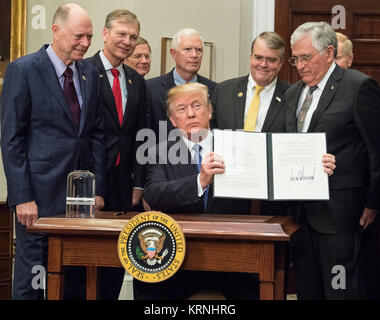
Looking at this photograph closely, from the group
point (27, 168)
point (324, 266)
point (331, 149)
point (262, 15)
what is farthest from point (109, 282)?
point (262, 15)

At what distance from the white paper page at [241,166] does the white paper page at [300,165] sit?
3.3 inches

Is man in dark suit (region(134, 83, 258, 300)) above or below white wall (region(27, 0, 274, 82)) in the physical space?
below

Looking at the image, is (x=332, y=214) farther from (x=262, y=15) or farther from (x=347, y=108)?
(x=262, y=15)

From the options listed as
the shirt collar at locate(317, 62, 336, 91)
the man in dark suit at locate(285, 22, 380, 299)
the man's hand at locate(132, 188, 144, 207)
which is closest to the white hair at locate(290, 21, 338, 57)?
the man in dark suit at locate(285, 22, 380, 299)

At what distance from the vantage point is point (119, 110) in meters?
4.20

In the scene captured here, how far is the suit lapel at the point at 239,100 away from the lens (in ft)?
13.1

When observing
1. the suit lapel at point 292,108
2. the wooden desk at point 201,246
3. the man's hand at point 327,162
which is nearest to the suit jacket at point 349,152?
the suit lapel at point 292,108

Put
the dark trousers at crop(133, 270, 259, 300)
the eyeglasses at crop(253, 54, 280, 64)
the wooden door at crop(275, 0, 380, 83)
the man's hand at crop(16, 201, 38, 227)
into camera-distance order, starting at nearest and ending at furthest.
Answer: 1. the dark trousers at crop(133, 270, 259, 300)
2. the man's hand at crop(16, 201, 38, 227)
3. the eyeglasses at crop(253, 54, 280, 64)
4. the wooden door at crop(275, 0, 380, 83)

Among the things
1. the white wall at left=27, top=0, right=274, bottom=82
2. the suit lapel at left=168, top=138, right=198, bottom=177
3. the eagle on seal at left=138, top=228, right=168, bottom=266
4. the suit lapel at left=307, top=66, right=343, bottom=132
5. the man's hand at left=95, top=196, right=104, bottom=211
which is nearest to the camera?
the eagle on seal at left=138, top=228, right=168, bottom=266

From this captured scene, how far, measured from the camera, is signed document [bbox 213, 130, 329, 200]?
2.90 m

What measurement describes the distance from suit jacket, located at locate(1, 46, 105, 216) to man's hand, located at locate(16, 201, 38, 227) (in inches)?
1.0

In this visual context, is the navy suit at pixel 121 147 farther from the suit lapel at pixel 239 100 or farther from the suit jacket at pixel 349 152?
the suit jacket at pixel 349 152

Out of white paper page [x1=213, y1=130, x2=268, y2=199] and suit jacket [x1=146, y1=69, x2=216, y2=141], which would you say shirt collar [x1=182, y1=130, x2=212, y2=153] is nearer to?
white paper page [x1=213, y1=130, x2=268, y2=199]
